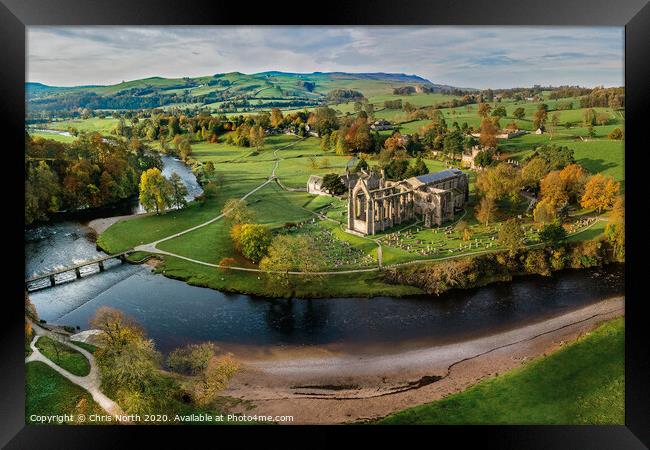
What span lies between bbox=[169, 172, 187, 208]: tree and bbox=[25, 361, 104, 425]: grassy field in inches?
129

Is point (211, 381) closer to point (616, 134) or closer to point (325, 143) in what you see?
point (325, 143)

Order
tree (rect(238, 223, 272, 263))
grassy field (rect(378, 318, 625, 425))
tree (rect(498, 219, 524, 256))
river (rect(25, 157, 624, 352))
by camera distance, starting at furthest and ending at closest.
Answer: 1. tree (rect(498, 219, 524, 256))
2. tree (rect(238, 223, 272, 263))
3. river (rect(25, 157, 624, 352))
4. grassy field (rect(378, 318, 625, 425))

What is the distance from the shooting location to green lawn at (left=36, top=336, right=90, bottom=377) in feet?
23.5

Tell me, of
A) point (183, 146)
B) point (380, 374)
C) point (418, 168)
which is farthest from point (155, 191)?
point (380, 374)

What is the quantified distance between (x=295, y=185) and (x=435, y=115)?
→ 2.84 m

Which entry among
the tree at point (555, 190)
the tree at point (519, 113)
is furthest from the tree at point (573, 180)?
the tree at point (519, 113)

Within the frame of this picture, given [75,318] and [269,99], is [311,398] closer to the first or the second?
[75,318]

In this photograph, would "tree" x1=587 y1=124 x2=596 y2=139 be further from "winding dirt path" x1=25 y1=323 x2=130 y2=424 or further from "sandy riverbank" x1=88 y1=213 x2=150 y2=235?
"winding dirt path" x1=25 y1=323 x2=130 y2=424

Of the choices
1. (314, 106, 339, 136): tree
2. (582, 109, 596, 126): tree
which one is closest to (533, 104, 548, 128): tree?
(582, 109, 596, 126): tree

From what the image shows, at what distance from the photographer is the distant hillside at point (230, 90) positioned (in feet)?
25.7

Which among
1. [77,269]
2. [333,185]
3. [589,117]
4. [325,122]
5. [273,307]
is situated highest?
[325,122]

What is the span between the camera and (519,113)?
27.1 feet

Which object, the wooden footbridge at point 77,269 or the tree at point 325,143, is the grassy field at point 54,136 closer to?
the wooden footbridge at point 77,269

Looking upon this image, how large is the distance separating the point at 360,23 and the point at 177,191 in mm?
4206
